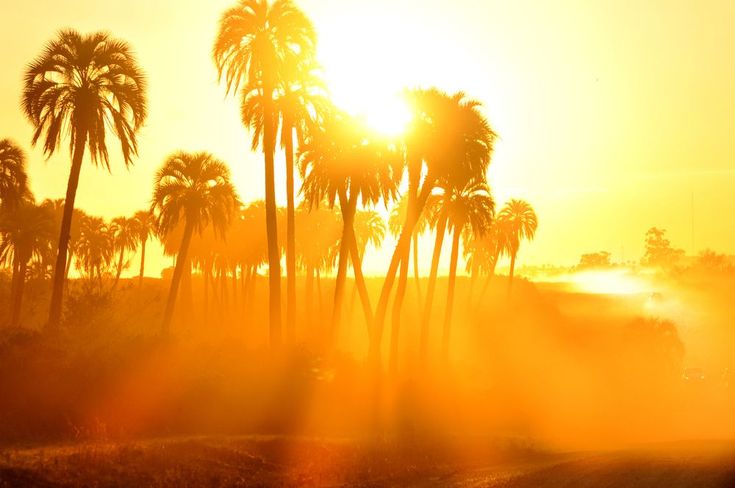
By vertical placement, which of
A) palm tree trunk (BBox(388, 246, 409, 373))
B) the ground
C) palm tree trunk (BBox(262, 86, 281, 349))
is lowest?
the ground

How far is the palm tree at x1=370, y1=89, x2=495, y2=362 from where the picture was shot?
169 ft

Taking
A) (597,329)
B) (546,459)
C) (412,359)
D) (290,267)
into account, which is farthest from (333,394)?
(597,329)

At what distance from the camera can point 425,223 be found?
77.9 m

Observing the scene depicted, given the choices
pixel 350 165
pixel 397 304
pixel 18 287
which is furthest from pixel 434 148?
pixel 18 287

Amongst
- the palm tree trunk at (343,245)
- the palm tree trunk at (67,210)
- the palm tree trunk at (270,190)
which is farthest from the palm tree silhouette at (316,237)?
the palm tree trunk at (67,210)

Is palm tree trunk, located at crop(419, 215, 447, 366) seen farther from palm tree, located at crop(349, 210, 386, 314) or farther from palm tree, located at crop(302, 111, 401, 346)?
palm tree, located at crop(349, 210, 386, 314)

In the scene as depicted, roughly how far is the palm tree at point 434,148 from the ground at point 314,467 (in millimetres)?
17864

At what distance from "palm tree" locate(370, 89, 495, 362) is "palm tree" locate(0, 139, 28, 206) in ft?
69.9

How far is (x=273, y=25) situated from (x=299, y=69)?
2576 millimetres

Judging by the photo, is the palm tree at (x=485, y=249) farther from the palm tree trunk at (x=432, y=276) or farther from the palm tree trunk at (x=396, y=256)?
the palm tree trunk at (x=396, y=256)

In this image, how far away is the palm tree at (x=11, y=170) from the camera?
4988cm

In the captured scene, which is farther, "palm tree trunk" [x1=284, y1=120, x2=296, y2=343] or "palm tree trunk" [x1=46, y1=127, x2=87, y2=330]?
"palm tree trunk" [x1=284, y1=120, x2=296, y2=343]

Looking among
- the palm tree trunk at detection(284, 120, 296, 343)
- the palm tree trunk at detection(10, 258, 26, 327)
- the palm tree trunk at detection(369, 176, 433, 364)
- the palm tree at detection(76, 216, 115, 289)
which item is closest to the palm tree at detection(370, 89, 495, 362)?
the palm tree trunk at detection(369, 176, 433, 364)

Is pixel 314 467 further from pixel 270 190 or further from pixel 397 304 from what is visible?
pixel 397 304
